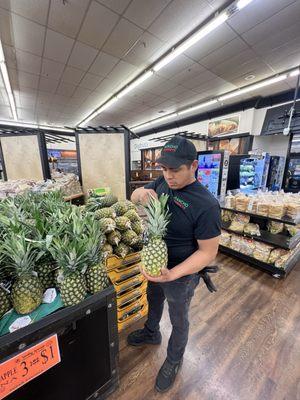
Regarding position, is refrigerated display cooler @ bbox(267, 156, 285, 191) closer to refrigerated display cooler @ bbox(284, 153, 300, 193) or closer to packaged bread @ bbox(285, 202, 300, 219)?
refrigerated display cooler @ bbox(284, 153, 300, 193)

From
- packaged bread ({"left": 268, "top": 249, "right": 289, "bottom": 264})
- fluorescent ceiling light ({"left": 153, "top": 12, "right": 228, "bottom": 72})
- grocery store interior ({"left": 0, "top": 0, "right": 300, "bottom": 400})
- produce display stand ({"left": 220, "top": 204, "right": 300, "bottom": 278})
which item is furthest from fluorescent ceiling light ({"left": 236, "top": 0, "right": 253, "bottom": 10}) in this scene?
packaged bread ({"left": 268, "top": 249, "right": 289, "bottom": 264})

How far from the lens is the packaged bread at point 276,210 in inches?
108

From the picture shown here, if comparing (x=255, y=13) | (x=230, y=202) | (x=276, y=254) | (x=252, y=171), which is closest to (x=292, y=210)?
(x=276, y=254)

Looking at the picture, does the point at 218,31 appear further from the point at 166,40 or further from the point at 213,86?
the point at 213,86

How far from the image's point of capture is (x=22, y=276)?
82 cm

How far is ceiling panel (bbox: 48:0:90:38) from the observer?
300 centimetres

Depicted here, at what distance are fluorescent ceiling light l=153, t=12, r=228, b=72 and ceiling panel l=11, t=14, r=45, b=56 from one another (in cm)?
268

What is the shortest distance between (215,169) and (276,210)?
8.07ft

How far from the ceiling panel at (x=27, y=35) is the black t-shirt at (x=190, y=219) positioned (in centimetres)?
459

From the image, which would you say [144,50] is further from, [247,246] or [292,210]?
[247,246]

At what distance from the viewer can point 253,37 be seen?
12.3 ft

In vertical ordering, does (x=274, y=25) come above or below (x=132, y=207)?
above

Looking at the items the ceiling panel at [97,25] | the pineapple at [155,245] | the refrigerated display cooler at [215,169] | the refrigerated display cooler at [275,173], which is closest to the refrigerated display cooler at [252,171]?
the refrigerated display cooler at [275,173]

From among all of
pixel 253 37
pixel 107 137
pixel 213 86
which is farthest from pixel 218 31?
pixel 107 137
